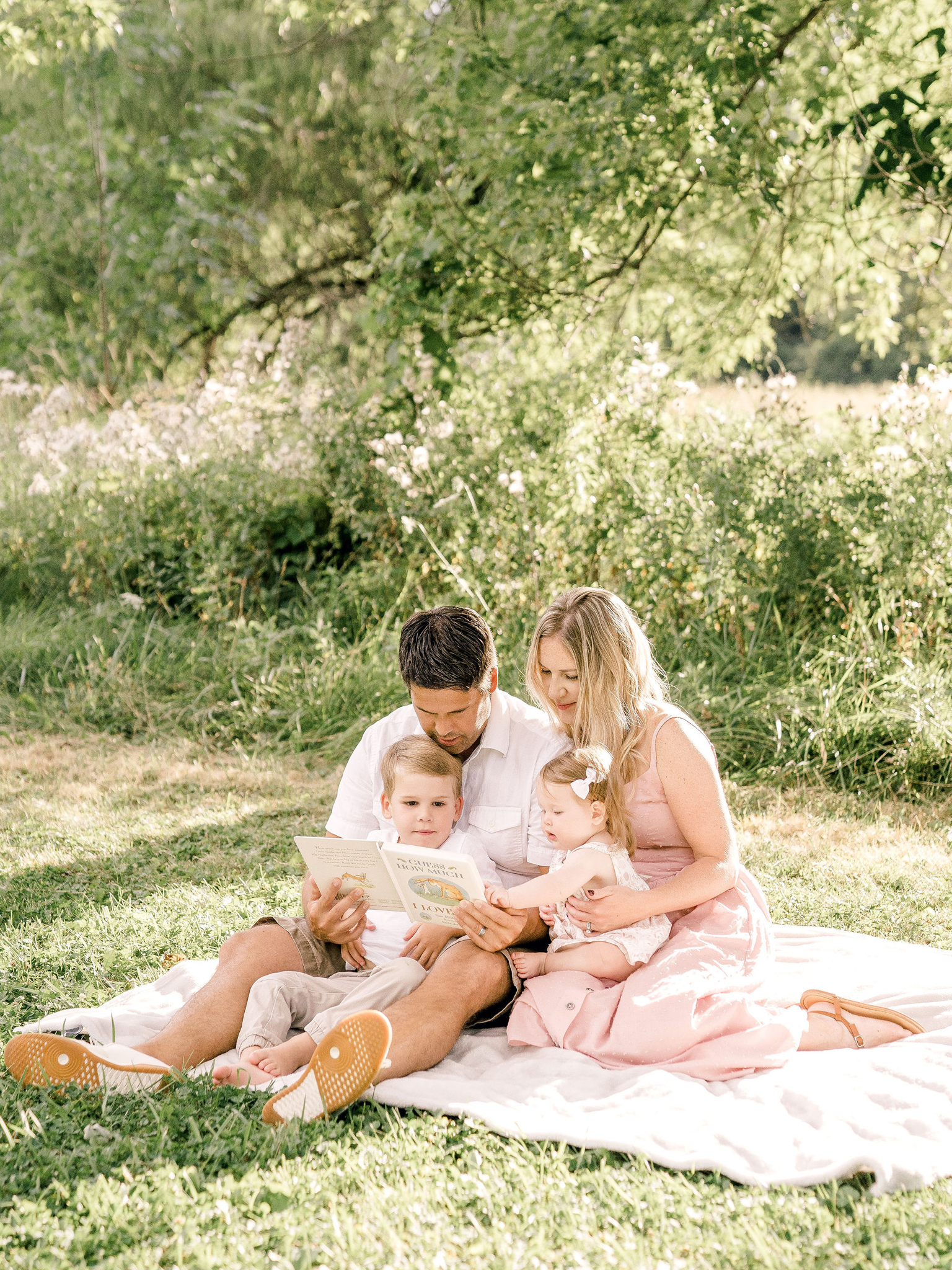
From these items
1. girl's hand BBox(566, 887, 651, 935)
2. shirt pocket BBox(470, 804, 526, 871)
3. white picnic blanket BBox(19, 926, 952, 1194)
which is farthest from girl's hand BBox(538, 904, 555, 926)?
white picnic blanket BBox(19, 926, 952, 1194)

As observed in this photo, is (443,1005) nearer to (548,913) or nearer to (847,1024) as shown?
(548,913)

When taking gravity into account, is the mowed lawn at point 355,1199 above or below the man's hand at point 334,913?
below

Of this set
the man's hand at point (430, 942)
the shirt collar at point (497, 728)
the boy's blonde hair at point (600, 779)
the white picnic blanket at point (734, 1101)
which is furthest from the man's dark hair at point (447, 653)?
the white picnic blanket at point (734, 1101)

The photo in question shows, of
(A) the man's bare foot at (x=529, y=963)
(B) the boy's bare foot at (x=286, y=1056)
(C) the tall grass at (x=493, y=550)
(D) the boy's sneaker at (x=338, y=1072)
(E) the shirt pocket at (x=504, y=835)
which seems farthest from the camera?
(C) the tall grass at (x=493, y=550)

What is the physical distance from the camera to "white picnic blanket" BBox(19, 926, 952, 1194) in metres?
2.58

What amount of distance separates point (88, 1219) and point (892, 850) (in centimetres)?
376

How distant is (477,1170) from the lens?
257 centimetres

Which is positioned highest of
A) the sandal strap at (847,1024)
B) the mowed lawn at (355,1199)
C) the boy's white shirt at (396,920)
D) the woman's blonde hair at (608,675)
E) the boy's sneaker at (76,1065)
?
the woman's blonde hair at (608,675)

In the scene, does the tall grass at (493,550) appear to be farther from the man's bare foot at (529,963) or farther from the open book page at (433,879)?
the open book page at (433,879)

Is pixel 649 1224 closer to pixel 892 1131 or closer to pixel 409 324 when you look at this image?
pixel 892 1131

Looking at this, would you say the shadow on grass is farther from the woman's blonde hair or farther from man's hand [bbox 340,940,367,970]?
the woman's blonde hair

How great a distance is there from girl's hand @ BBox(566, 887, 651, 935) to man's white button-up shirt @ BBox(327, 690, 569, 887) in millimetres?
293

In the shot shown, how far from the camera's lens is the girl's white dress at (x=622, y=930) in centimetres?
317

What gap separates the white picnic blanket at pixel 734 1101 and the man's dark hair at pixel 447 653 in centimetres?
101
